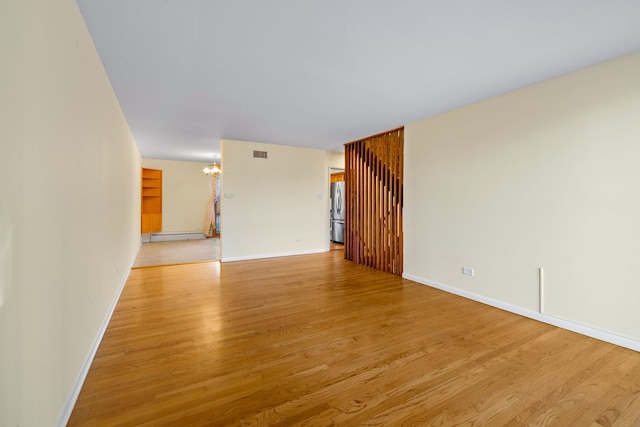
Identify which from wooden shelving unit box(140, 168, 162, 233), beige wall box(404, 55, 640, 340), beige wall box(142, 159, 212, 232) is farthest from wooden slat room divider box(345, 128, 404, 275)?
wooden shelving unit box(140, 168, 162, 233)

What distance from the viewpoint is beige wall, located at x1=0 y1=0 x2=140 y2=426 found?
1.02m

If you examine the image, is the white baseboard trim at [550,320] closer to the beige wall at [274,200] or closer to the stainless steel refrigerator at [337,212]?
the beige wall at [274,200]

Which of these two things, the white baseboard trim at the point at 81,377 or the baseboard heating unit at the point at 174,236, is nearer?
the white baseboard trim at the point at 81,377

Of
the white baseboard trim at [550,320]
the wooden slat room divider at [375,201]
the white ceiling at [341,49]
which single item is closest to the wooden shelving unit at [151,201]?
the white ceiling at [341,49]

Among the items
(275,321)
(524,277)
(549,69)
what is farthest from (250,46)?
(524,277)

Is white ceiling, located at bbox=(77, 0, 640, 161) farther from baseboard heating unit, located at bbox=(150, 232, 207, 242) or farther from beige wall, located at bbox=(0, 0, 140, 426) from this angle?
baseboard heating unit, located at bbox=(150, 232, 207, 242)

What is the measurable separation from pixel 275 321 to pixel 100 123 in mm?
2569

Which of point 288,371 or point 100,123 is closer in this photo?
point 288,371

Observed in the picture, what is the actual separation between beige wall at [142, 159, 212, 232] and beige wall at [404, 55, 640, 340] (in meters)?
7.90

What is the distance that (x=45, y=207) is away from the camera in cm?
135

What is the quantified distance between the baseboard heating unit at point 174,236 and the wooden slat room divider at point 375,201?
5847mm

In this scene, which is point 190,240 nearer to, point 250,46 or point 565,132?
point 250,46

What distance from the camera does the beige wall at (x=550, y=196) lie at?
2418mm

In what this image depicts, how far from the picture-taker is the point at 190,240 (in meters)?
9.03
